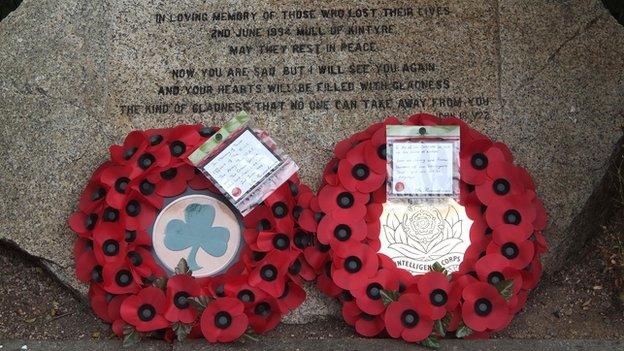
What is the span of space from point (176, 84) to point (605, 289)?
2.05 metres

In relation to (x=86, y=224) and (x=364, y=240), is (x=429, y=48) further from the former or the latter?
(x=86, y=224)

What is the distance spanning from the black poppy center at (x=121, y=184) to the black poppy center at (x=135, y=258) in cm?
25

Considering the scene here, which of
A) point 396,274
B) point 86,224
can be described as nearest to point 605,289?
point 396,274

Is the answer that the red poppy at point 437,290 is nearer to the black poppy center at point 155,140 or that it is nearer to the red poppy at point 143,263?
the red poppy at point 143,263

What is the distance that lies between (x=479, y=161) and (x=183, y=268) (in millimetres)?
1265

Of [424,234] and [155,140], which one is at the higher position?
[155,140]

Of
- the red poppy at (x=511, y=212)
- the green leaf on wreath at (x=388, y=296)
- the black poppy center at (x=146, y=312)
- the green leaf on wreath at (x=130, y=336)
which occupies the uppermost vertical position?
the red poppy at (x=511, y=212)

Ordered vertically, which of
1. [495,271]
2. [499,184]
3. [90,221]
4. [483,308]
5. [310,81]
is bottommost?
[483,308]

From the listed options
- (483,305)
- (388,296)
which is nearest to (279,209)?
(388,296)

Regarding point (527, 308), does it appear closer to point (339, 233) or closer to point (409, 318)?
point (409, 318)

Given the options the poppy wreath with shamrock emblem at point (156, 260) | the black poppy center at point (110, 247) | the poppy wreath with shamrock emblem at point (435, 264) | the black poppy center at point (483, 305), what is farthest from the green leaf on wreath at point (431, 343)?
the black poppy center at point (110, 247)

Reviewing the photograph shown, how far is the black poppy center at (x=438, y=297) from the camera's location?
3.51 m

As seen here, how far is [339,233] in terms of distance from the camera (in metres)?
3.62

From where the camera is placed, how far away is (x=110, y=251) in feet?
12.0
